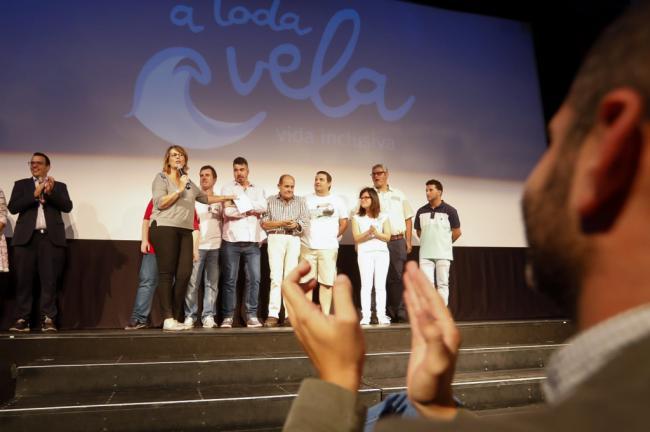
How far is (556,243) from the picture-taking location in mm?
382

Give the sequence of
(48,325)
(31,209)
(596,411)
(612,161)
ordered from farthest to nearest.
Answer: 1. (31,209)
2. (48,325)
3. (612,161)
4. (596,411)

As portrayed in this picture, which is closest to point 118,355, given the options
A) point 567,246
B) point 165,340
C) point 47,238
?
point 165,340

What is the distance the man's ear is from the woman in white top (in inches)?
171

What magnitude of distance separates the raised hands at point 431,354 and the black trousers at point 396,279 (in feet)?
14.4

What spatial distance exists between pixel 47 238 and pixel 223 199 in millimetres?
1507

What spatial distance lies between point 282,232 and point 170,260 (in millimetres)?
1217

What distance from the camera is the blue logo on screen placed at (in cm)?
517

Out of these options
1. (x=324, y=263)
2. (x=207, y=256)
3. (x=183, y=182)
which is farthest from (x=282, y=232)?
(x=183, y=182)

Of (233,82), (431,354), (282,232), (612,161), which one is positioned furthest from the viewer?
(233,82)

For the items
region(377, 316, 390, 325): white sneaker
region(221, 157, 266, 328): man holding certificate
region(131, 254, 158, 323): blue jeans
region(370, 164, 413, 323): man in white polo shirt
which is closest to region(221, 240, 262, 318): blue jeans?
region(221, 157, 266, 328): man holding certificate

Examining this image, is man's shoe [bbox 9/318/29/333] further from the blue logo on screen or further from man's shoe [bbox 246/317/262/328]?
the blue logo on screen

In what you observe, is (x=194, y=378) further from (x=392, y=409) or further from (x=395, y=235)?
(x=395, y=235)

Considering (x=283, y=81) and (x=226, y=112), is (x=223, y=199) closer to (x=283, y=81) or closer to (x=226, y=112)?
(x=226, y=112)

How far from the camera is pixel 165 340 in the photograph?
11.0ft
